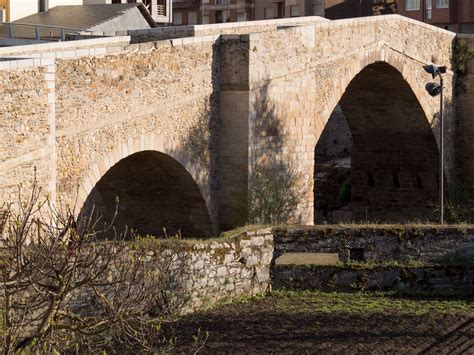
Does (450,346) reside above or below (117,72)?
below

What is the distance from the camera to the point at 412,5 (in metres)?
46.7

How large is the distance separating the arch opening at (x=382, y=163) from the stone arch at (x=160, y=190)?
8822 millimetres

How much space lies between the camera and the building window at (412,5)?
4650 centimetres

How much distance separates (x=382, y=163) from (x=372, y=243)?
17.9 m

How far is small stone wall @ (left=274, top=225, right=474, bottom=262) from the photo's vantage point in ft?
52.5

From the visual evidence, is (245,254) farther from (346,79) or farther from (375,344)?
(346,79)

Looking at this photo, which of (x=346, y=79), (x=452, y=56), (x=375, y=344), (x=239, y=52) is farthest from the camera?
(x=452, y=56)

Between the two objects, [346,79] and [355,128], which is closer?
[346,79]

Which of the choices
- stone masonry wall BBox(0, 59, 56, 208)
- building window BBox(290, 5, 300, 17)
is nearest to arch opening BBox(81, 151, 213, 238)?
stone masonry wall BBox(0, 59, 56, 208)

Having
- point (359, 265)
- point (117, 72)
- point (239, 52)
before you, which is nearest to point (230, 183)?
point (239, 52)

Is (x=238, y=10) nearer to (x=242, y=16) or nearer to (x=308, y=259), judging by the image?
(x=242, y=16)

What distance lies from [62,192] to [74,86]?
1.47 m

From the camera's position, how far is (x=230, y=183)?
2145cm

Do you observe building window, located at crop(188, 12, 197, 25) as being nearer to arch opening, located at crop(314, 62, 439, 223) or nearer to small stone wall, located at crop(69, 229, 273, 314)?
arch opening, located at crop(314, 62, 439, 223)
